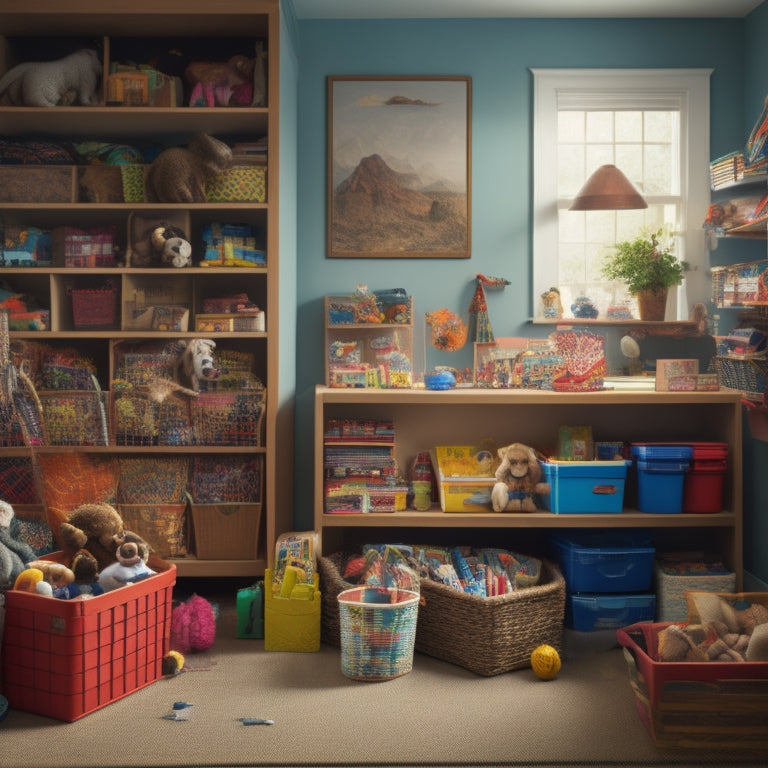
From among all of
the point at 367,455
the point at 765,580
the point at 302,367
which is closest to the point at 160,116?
the point at 302,367

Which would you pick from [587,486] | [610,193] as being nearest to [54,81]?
[610,193]

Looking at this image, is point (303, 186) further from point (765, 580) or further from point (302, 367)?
point (765, 580)

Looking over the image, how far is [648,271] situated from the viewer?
4.07m

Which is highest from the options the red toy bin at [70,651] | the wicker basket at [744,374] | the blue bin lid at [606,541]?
the wicker basket at [744,374]

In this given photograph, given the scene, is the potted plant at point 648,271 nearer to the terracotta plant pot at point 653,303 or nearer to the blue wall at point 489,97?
the terracotta plant pot at point 653,303

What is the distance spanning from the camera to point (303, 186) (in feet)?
13.9

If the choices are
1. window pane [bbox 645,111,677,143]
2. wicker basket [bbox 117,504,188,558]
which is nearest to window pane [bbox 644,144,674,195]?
window pane [bbox 645,111,677,143]

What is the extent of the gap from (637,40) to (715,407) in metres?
1.74

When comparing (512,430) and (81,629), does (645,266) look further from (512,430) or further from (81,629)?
(81,629)

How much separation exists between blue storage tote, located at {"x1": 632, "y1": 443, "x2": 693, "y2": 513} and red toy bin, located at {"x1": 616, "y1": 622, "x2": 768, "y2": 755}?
115cm

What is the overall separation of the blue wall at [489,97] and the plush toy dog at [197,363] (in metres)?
0.64

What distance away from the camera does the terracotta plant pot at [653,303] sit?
A: 13.5 ft

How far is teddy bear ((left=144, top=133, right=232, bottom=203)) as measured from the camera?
3.71m

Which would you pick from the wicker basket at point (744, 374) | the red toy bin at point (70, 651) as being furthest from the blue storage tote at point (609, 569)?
the red toy bin at point (70, 651)
